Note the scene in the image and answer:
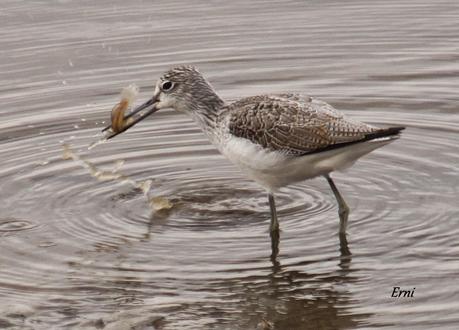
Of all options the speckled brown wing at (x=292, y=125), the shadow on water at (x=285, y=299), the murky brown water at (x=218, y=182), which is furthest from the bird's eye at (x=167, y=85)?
the shadow on water at (x=285, y=299)

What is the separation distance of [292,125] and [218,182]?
6.62 ft

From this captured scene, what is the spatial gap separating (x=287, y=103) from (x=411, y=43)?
634 centimetres

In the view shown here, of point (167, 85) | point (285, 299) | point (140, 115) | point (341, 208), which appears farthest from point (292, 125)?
point (140, 115)

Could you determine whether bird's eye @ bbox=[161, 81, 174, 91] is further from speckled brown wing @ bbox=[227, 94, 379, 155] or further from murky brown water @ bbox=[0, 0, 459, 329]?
murky brown water @ bbox=[0, 0, 459, 329]

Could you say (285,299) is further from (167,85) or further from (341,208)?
(167,85)

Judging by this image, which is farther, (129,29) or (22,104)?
(129,29)

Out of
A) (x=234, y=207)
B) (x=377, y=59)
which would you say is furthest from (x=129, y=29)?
(x=234, y=207)

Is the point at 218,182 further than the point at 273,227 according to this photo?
Yes

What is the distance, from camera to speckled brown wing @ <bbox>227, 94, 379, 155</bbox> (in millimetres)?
11156

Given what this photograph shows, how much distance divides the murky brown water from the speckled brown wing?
931 mm

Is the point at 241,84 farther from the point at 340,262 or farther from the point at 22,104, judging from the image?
the point at 340,262

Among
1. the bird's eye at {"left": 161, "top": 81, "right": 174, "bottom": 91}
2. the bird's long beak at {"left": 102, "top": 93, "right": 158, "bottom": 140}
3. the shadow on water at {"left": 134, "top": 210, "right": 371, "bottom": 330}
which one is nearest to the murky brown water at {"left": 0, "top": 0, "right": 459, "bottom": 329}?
the shadow on water at {"left": 134, "top": 210, "right": 371, "bottom": 330}

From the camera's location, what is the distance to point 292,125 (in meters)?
11.5

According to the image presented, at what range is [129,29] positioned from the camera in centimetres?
1880
